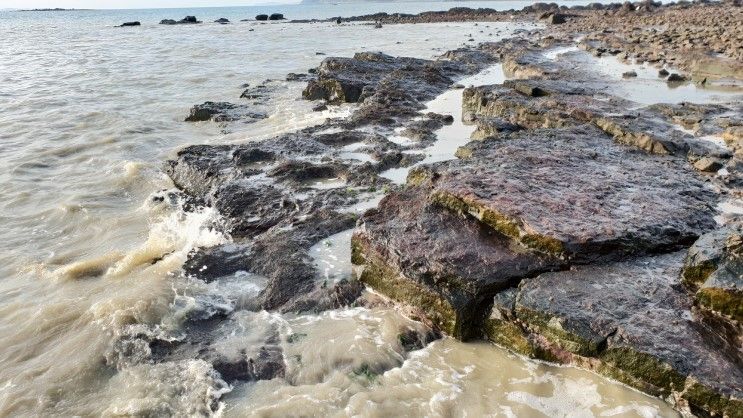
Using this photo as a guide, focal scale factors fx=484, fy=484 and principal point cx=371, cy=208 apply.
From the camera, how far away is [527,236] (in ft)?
20.2

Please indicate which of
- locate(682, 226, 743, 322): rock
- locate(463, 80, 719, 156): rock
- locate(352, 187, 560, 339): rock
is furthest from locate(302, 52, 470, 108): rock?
locate(682, 226, 743, 322): rock

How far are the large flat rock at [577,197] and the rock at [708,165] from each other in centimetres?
Result: 22

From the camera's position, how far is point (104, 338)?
20.3 ft

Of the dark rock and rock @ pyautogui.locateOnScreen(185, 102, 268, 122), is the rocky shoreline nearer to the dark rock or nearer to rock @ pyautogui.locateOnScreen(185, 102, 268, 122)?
the dark rock

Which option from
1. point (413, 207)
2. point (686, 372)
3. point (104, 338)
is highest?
point (413, 207)

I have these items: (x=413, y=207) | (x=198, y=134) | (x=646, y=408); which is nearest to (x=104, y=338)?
(x=413, y=207)

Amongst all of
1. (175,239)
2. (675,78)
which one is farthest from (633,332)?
(675,78)

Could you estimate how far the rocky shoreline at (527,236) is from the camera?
5059 mm

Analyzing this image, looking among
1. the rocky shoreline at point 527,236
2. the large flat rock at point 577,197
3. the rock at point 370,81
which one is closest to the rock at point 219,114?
the rock at point 370,81

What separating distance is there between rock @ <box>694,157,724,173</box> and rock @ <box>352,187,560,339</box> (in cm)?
565

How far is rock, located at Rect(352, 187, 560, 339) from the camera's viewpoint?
19.3ft

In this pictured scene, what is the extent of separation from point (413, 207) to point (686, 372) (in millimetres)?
3927

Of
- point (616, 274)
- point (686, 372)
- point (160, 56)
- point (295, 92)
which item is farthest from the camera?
point (160, 56)

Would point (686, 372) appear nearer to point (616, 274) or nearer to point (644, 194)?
point (616, 274)
